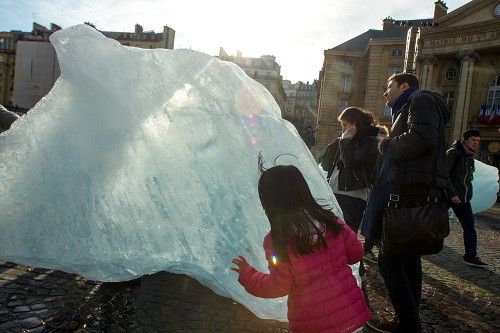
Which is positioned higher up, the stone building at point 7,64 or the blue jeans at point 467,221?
the stone building at point 7,64

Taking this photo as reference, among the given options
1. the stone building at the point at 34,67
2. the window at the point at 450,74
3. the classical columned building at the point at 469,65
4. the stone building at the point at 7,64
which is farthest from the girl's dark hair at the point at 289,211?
the stone building at the point at 7,64

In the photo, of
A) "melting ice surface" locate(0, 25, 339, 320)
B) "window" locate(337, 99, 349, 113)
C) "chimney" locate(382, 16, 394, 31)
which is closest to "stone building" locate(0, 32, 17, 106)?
"window" locate(337, 99, 349, 113)

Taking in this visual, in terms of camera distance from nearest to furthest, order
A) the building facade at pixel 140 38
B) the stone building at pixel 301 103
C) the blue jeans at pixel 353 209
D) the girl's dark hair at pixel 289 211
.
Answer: the girl's dark hair at pixel 289 211 → the blue jeans at pixel 353 209 → the building facade at pixel 140 38 → the stone building at pixel 301 103

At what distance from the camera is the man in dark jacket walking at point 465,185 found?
519cm

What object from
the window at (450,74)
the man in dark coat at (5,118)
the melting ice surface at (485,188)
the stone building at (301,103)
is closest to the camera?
the man in dark coat at (5,118)

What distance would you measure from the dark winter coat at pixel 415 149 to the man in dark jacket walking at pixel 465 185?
2.79 metres

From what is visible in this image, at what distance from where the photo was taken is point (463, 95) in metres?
29.2

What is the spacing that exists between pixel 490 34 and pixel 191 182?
106ft

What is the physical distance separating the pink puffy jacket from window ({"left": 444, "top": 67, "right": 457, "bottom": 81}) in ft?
111

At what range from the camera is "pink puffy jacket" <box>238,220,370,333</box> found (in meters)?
1.83

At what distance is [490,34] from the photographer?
27.9 m

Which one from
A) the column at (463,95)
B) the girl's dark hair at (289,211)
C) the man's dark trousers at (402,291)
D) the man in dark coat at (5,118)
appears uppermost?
the column at (463,95)

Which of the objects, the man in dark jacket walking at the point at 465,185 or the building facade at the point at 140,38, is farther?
the building facade at the point at 140,38

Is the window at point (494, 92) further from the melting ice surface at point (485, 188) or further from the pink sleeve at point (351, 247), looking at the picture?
the pink sleeve at point (351, 247)
